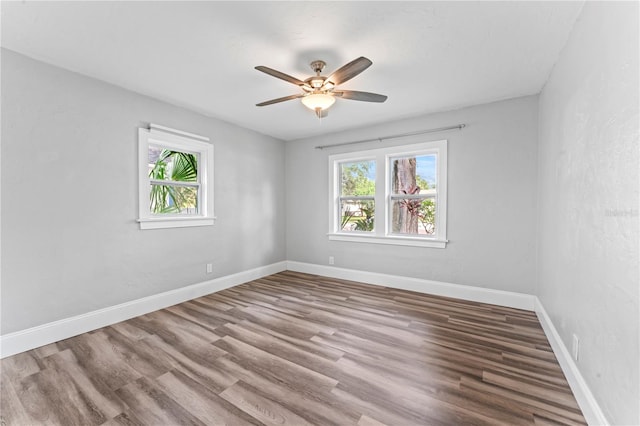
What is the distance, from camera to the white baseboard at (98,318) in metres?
2.25

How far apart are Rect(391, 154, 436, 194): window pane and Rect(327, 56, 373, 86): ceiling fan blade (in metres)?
2.15

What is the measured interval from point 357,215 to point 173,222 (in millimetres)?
2759

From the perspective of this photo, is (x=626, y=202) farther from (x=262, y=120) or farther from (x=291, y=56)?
(x=262, y=120)

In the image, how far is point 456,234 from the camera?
3.59m

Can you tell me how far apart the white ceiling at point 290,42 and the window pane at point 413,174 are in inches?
39.7

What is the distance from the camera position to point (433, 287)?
3.73 meters

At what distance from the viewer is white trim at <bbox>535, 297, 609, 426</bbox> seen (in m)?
1.41

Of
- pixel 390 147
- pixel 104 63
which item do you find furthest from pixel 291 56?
pixel 390 147

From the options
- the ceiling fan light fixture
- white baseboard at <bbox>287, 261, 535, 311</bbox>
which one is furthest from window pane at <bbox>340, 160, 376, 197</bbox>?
the ceiling fan light fixture

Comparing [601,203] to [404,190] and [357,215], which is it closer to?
[404,190]

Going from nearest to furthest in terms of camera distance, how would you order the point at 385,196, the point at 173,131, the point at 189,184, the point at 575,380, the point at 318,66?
the point at 575,380 → the point at 318,66 → the point at 173,131 → the point at 189,184 → the point at 385,196

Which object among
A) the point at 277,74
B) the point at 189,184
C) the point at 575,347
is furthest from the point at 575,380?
the point at 189,184

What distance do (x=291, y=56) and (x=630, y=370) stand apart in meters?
2.79

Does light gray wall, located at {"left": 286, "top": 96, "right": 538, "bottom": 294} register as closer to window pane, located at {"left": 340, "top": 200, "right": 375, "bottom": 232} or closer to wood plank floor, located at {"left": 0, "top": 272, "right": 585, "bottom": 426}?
window pane, located at {"left": 340, "top": 200, "right": 375, "bottom": 232}
